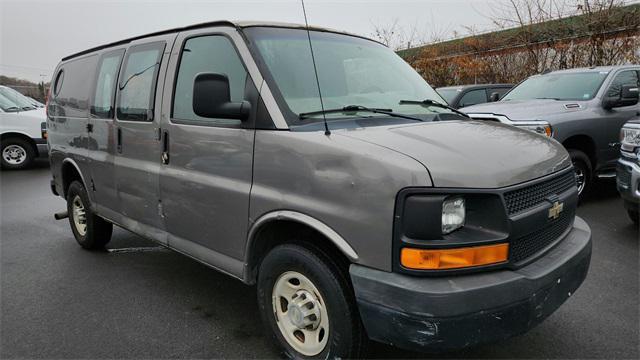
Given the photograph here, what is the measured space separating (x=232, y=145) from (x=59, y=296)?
2.24 m

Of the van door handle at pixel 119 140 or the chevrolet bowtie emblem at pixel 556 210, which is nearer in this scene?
the chevrolet bowtie emblem at pixel 556 210

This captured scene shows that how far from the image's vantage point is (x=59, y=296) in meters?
3.91

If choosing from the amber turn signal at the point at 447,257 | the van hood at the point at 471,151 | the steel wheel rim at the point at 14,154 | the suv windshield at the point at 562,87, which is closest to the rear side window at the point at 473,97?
the suv windshield at the point at 562,87

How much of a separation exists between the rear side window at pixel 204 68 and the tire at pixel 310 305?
0.92 metres

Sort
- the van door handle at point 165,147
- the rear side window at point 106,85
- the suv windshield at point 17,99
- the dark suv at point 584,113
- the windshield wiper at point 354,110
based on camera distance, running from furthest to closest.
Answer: the suv windshield at point 17,99 < the dark suv at point 584,113 < the rear side window at point 106,85 < the van door handle at point 165,147 < the windshield wiper at point 354,110

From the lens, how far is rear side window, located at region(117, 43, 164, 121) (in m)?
3.63

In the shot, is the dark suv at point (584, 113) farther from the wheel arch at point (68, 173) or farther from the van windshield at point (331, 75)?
the wheel arch at point (68, 173)

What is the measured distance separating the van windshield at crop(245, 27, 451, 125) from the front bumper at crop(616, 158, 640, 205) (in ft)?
8.05

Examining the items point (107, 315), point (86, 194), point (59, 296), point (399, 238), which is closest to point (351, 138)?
point (399, 238)

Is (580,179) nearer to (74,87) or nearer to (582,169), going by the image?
(582,169)

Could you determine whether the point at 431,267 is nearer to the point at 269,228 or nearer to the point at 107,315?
the point at 269,228

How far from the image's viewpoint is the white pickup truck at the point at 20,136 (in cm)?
1059

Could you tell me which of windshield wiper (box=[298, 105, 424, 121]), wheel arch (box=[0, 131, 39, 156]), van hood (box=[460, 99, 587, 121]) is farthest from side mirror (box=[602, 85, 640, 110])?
wheel arch (box=[0, 131, 39, 156])

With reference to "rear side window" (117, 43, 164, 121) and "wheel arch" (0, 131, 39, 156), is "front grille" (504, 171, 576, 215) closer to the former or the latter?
"rear side window" (117, 43, 164, 121)
